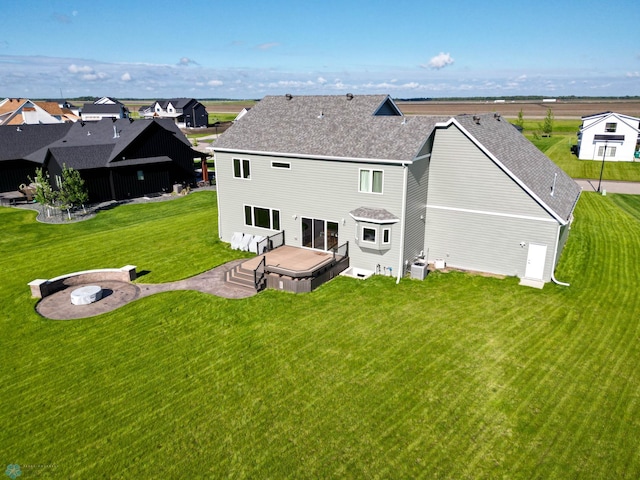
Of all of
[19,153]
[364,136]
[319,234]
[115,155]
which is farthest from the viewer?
[19,153]

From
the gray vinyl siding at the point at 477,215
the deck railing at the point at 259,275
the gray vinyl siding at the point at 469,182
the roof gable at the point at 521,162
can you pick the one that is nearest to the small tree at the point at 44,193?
the deck railing at the point at 259,275

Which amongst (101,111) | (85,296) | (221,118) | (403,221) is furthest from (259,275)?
(221,118)

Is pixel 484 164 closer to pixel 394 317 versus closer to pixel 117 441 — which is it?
pixel 394 317

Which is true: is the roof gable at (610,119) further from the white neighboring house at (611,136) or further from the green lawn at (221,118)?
the green lawn at (221,118)

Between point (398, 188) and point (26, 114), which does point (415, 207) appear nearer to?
point (398, 188)

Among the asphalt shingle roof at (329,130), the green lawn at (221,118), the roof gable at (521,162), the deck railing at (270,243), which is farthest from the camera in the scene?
the green lawn at (221,118)

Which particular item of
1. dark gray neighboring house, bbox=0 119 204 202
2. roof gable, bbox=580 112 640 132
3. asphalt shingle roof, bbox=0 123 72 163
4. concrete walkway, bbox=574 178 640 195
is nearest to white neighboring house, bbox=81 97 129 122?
asphalt shingle roof, bbox=0 123 72 163

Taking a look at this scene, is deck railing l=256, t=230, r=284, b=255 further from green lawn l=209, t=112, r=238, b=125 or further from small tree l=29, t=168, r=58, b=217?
green lawn l=209, t=112, r=238, b=125
